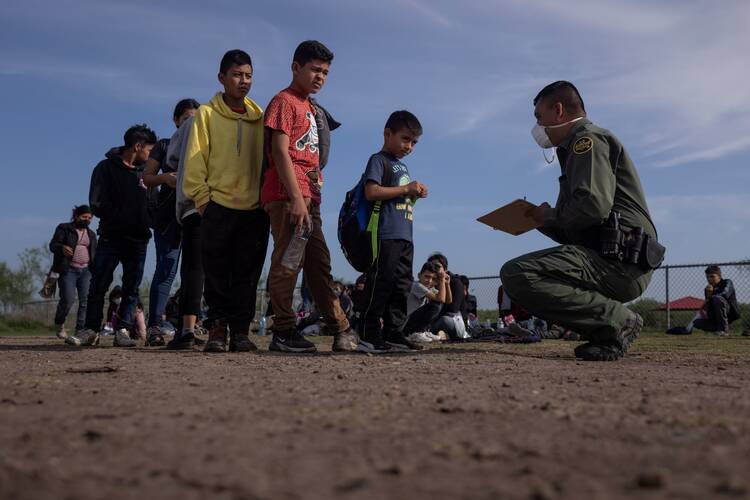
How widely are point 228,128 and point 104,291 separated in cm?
200

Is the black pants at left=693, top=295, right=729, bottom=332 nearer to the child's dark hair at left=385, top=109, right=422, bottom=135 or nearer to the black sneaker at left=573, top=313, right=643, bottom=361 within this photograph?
the black sneaker at left=573, top=313, right=643, bottom=361

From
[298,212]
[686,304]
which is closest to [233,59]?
[298,212]

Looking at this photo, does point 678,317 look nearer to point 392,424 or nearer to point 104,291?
point 104,291

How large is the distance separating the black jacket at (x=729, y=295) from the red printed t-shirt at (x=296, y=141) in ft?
31.2

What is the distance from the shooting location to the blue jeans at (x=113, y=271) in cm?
624

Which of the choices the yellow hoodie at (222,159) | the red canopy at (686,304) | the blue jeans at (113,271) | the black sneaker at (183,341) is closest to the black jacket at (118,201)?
the blue jeans at (113,271)

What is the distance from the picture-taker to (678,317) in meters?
13.9

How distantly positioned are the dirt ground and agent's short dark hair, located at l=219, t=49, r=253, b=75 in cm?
247

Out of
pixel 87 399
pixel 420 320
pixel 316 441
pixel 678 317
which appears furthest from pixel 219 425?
pixel 678 317

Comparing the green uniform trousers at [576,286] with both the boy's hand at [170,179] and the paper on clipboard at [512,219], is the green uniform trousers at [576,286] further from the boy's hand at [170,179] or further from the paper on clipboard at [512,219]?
the boy's hand at [170,179]

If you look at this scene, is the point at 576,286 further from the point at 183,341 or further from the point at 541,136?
the point at 183,341

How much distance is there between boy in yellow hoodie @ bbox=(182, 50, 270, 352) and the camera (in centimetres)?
504

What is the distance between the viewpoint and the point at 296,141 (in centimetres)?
505

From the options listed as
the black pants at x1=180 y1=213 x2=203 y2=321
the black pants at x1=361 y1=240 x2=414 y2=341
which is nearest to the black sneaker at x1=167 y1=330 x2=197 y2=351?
the black pants at x1=180 y1=213 x2=203 y2=321
